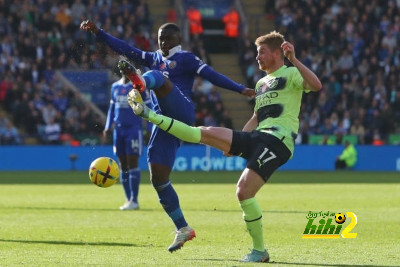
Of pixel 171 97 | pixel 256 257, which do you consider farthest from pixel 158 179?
pixel 256 257

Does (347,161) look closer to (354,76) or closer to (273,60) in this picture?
(354,76)

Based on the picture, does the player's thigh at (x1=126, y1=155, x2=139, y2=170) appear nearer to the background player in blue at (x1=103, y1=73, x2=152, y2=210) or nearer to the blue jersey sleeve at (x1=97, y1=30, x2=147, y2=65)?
the background player in blue at (x1=103, y1=73, x2=152, y2=210)

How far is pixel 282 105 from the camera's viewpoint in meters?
9.76

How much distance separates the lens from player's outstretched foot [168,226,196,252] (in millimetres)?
9961

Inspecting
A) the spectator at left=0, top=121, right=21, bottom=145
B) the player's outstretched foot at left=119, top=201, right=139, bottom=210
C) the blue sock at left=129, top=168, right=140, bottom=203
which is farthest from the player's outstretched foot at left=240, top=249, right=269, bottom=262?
the spectator at left=0, top=121, right=21, bottom=145

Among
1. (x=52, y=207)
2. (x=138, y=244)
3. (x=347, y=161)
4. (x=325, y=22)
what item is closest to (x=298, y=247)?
(x=138, y=244)

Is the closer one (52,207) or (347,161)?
(52,207)

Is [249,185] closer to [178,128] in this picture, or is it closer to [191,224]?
[178,128]

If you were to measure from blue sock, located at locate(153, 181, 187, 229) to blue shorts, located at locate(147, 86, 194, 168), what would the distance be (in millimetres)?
275

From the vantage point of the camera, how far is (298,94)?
9852mm

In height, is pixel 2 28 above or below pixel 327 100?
above

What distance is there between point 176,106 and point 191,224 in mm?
3743

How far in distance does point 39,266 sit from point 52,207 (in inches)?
312

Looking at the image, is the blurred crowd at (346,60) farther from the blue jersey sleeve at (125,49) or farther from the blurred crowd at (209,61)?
the blue jersey sleeve at (125,49)
